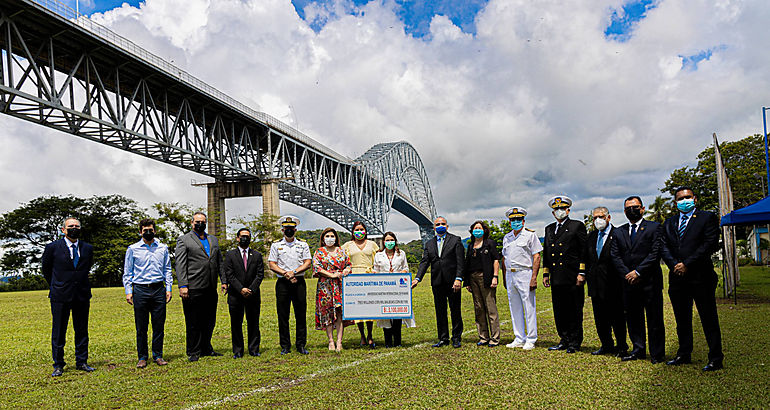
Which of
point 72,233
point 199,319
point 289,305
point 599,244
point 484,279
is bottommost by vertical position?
point 199,319

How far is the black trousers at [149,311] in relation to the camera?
8.05 metres

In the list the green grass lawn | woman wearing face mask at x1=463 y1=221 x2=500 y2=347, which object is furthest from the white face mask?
the green grass lawn

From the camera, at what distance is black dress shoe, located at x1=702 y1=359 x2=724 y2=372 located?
6605 millimetres

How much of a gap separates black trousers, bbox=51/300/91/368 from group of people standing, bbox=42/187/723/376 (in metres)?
0.02

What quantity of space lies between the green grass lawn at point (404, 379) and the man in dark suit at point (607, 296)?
1.25ft

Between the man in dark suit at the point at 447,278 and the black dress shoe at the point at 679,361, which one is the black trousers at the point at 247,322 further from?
the black dress shoe at the point at 679,361

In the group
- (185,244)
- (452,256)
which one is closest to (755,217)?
(452,256)

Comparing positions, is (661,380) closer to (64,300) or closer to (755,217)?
(64,300)

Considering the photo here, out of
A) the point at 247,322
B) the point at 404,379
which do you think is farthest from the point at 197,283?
the point at 404,379

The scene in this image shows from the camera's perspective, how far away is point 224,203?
5553 centimetres

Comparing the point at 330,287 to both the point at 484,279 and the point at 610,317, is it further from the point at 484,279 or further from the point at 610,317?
the point at 610,317

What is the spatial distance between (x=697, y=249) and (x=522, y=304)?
8.80 feet

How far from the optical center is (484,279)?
8.88m

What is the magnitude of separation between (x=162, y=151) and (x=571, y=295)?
3448 cm
